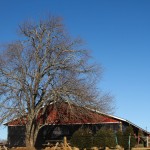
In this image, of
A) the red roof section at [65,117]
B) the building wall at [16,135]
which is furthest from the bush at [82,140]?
the building wall at [16,135]

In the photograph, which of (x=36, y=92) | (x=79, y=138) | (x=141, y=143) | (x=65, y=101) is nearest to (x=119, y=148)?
(x=79, y=138)

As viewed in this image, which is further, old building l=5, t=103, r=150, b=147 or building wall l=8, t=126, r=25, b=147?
building wall l=8, t=126, r=25, b=147

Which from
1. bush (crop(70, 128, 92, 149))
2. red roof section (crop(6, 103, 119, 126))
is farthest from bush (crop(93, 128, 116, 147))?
red roof section (crop(6, 103, 119, 126))

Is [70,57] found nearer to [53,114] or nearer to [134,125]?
[53,114]

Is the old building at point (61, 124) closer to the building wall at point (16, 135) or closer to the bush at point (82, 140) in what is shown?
the building wall at point (16, 135)

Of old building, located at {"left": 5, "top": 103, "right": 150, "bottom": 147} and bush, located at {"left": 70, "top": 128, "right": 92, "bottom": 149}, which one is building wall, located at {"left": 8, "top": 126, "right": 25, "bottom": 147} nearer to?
old building, located at {"left": 5, "top": 103, "right": 150, "bottom": 147}

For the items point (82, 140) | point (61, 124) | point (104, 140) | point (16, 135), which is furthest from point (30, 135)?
point (104, 140)

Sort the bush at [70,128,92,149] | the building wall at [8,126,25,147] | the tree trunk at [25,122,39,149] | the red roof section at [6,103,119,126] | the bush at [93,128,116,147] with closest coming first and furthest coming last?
the bush at [70,128,92,149]
the bush at [93,128,116,147]
the tree trunk at [25,122,39,149]
the red roof section at [6,103,119,126]
the building wall at [8,126,25,147]

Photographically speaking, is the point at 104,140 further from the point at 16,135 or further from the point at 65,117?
the point at 16,135

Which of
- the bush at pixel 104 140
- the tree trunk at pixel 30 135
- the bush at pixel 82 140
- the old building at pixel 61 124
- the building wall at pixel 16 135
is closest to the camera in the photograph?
the bush at pixel 82 140

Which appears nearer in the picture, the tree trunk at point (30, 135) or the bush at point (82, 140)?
the bush at point (82, 140)

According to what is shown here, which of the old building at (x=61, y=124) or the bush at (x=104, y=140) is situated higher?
the old building at (x=61, y=124)

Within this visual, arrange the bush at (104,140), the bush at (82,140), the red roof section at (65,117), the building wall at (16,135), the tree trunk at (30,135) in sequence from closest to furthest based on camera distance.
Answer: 1. the bush at (82,140)
2. the bush at (104,140)
3. the tree trunk at (30,135)
4. the red roof section at (65,117)
5. the building wall at (16,135)

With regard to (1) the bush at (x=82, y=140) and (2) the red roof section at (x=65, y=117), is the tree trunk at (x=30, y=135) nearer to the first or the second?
(2) the red roof section at (x=65, y=117)
